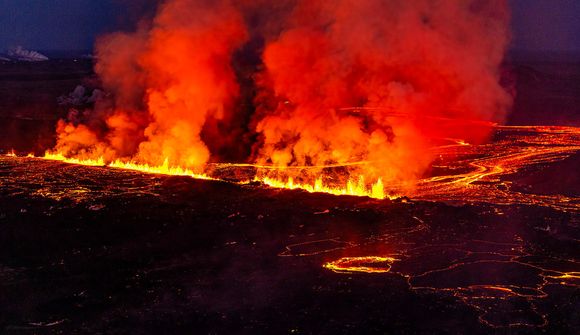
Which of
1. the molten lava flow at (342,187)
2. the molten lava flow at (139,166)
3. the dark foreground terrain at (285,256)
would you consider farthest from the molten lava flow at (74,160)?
the molten lava flow at (342,187)

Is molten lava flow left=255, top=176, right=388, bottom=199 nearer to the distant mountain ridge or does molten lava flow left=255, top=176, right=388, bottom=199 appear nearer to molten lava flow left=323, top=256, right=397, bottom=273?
molten lava flow left=323, top=256, right=397, bottom=273

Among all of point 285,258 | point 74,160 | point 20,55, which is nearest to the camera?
point 285,258

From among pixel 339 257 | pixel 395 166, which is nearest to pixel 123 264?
pixel 339 257

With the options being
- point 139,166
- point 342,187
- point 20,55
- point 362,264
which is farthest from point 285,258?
point 20,55

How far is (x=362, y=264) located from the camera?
8.14 m

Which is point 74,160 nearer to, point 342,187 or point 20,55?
point 342,187

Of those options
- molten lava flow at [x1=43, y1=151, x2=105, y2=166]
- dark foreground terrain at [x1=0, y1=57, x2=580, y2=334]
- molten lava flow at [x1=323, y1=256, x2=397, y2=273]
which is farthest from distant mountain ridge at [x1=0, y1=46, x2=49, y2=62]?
molten lava flow at [x1=323, y1=256, x2=397, y2=273]

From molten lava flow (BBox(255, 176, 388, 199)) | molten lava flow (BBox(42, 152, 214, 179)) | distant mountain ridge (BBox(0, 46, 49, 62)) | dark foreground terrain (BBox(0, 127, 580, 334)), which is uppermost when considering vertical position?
distant mountain ridge (BBox(0, 46, 49, 62))

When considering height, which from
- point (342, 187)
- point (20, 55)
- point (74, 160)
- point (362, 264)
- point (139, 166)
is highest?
point (20, 55)

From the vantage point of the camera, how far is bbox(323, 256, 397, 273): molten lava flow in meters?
7.91

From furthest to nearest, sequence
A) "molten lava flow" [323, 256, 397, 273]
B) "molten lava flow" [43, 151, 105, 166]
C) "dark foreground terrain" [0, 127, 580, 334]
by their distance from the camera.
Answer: "molten lava flow" [43, 151, 105, 166] < "molten lava flow" [323, 256, 397, 273] < "dark foreground terrain" [0, 127, 580, 334]

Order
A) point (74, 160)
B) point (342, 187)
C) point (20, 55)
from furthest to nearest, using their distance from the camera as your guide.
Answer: point (20, 55), point (74, 160), point (342, 187)

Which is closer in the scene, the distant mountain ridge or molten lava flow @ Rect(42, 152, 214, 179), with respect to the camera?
molten lava flow @ Rect(42, 152, 214, 179)

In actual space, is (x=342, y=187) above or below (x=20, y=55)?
below
